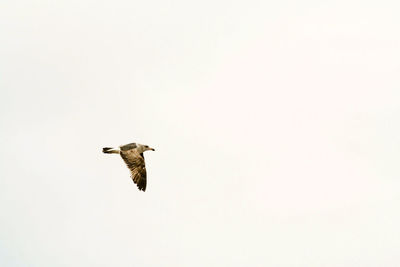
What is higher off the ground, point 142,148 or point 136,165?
point 142,148

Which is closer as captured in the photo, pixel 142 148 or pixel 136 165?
pixel 136 165

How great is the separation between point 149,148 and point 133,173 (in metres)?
Result: 3.44

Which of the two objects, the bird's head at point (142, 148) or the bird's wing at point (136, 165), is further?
the bird's head at point (142, 148)

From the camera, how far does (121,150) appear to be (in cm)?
8400

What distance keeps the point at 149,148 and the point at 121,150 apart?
308cm

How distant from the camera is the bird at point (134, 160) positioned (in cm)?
8362

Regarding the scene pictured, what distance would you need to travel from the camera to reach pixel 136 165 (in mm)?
84188

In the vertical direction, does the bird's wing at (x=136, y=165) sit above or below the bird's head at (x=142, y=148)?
below

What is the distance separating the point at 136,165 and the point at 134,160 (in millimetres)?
449

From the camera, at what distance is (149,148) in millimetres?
86125

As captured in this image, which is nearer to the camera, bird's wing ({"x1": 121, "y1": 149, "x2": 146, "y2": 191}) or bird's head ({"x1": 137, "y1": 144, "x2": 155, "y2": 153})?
bird's wing ({"x1": 121, "y1": 149, "x2": 146, "y2": 191})

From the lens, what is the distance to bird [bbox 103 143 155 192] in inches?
3292

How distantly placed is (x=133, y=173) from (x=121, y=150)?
7.18 ft

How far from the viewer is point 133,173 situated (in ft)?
274
